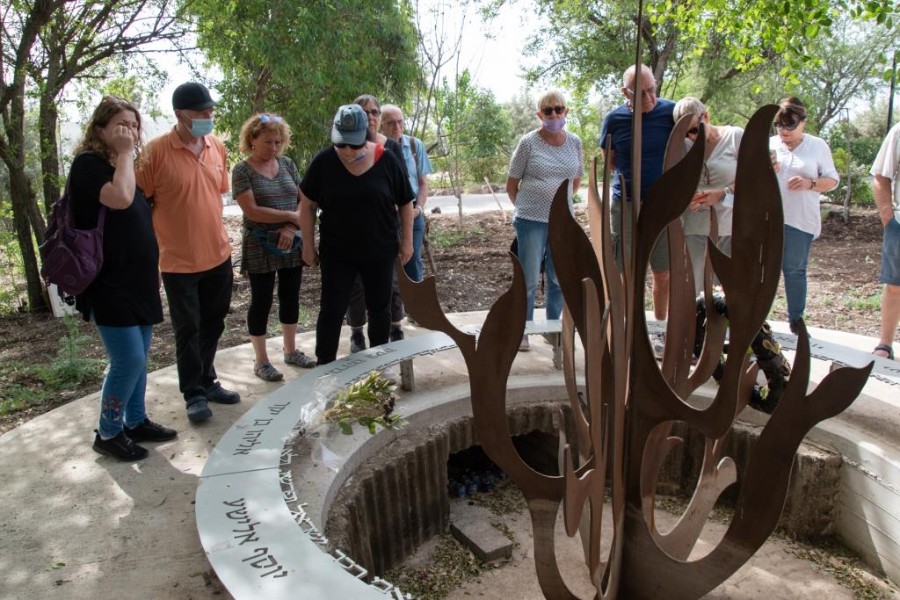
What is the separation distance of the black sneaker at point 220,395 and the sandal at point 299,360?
21.4 inches

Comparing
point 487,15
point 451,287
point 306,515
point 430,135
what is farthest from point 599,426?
point 430,135

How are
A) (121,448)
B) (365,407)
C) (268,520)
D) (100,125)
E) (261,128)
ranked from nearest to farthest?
(268,520), (100,125), (121,448), (365,407), (261,128)

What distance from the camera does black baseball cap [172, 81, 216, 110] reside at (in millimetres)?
3113

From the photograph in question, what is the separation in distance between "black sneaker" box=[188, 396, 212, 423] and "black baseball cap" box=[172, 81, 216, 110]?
1401 millimetres

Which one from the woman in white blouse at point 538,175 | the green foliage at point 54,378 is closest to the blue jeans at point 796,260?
the woman in white blouse at point 538,175

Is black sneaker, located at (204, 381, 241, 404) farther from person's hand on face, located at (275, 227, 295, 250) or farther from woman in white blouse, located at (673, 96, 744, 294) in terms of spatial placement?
woman in white blouse, located at (673, 96, 744, 294)

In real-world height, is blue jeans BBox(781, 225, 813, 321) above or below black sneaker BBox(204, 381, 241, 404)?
above

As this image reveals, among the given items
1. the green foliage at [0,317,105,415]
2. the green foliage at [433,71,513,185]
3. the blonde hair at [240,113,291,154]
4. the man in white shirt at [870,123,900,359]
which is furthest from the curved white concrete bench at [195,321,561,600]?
the green foliage at [433,71,513,185]

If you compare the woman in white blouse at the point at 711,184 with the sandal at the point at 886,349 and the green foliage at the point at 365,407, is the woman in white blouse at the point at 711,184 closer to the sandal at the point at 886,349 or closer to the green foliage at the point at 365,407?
the sandal at the point at 886,349

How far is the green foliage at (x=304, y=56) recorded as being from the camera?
280 inches

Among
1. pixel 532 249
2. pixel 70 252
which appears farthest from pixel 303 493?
pixel 532 249

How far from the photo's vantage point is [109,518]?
104 inches

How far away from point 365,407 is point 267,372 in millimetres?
1055

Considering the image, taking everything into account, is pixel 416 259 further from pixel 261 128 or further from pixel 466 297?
pixel 466 297
